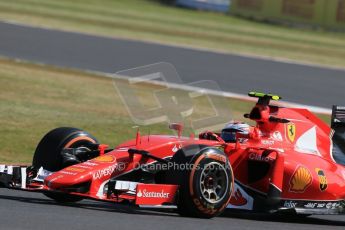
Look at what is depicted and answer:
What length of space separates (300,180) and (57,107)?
7958mm

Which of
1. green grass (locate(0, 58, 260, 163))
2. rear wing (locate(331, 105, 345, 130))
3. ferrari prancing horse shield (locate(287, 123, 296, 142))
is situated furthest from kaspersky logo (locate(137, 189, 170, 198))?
green grass (locate(0, 58, 260, 163))

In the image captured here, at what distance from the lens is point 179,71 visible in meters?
22.8

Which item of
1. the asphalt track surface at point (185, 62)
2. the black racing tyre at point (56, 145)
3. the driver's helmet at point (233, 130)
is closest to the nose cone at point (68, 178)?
the black racing tyre at point (56, 145)

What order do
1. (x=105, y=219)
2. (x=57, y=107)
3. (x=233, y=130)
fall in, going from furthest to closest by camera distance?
(x=57, y=107)
(x=233, y=130)
(x=105, y=219)

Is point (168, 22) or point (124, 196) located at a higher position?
point (168, 22)

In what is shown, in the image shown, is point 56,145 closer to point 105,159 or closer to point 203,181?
point 105,159

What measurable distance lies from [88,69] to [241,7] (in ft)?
74.9

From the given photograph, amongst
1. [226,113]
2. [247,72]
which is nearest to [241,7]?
[247,72]

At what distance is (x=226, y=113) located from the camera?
9.46 m

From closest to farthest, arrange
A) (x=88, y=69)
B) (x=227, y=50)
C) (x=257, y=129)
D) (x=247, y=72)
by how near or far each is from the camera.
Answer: (x=257, y=129)
(x=88, y=69)
(x=247, y=72)
(x=227, y=50)

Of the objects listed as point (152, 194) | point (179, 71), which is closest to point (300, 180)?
point (152, 194)

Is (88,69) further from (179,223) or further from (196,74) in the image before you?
(179,223)

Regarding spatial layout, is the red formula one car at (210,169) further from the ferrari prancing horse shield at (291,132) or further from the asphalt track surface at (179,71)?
the asphalt track surface at (179,71)

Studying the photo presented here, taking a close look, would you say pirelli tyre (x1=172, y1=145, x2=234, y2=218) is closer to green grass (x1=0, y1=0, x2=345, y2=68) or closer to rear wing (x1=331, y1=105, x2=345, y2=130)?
rear wing (x1=331, y1=105, x2=345, y2=130)
